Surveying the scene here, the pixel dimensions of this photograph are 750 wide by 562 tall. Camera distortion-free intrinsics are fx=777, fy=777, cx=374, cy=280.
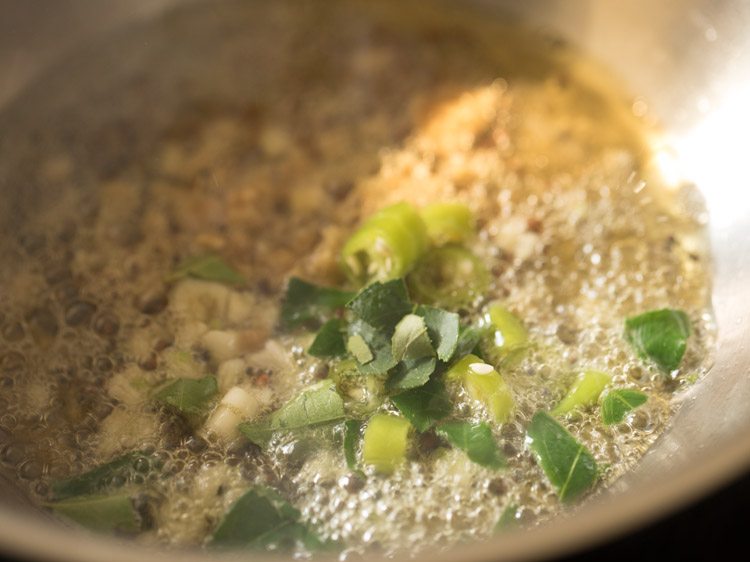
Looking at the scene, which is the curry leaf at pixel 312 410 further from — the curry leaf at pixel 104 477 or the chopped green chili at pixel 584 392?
the chopped green chili at pixel 584 392

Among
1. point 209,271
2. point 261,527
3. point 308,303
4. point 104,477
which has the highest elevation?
point 209,271

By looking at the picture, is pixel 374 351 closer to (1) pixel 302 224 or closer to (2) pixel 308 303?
(2) pixel 308 303

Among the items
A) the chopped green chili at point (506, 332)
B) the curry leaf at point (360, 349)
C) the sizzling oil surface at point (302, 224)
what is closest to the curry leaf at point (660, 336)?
the sizzling oil surface at point (302, 224)

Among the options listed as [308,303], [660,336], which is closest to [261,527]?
[308,303]

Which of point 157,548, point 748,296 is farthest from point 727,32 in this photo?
point 157,548

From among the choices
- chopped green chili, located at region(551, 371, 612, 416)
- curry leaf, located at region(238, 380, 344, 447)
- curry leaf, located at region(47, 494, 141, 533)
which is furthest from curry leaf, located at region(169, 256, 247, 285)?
chopped green chili, located at region(551, 371, 612, 416)

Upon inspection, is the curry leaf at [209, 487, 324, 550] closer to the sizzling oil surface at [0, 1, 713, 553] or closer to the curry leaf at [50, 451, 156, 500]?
the sizzling oil surface at [0, 1, 713, 553]

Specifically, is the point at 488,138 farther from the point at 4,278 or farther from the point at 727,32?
the point at 4,278
